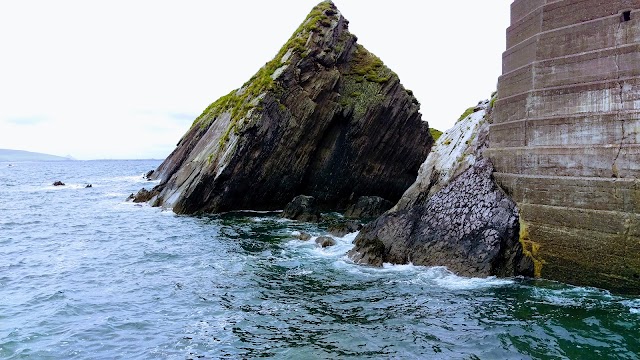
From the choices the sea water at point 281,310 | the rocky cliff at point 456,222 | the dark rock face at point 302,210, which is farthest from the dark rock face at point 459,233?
the dark rock face at point 302,210

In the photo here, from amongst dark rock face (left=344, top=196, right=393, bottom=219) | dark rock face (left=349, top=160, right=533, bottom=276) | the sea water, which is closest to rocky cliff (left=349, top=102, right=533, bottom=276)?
dark rock face (left=349, top=160, right=533, bottom=276)

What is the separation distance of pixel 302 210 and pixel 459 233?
1744cm

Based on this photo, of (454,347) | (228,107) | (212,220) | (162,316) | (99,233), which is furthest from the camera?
(228,107)

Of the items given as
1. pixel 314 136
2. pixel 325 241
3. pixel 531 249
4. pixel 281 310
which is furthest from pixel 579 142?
pixel 314 136

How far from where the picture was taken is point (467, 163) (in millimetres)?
23750

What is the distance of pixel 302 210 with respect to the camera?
120 ft

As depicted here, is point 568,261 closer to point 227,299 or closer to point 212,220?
point 227,299

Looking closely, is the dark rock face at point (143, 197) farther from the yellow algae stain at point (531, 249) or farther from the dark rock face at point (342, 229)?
the yellow algae stain at point (531, 249)

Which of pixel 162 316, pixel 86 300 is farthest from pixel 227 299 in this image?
pixel 86 300

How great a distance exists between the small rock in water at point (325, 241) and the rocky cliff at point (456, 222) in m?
1.81

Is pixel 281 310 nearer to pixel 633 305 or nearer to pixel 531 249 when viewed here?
pixel 531 249

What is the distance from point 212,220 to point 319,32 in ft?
61.6

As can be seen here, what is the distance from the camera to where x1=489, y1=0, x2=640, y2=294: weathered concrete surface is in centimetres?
1652

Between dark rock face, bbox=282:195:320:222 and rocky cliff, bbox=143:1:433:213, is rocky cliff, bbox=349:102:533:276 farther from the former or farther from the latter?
rocky cliff, bbox=143:1:433:213
